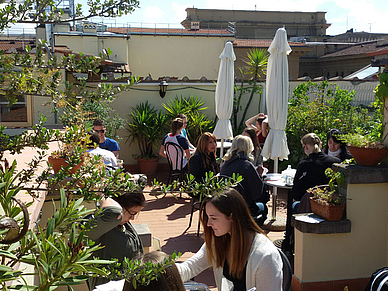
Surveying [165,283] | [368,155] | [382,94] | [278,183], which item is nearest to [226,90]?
[278,183]

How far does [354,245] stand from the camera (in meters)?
4.27

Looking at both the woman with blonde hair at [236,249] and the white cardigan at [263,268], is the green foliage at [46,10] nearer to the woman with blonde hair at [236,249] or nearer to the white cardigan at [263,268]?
the woman with blonde hair at [236,249]

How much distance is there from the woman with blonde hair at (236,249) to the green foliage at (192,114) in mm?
8055

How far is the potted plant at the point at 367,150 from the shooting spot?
4094 millimetres

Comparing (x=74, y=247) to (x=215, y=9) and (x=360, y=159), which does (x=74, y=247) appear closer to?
(x=360, y=159)

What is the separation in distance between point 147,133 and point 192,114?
126 cm

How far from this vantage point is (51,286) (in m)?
0.84

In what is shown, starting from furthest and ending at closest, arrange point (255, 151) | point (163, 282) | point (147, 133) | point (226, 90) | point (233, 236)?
point (147, 133), point (226, 90), point (255, 151), point (233, 236), point (163, 282)

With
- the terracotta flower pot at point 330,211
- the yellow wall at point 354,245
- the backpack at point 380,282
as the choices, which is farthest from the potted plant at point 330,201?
the backpack at point 380,282

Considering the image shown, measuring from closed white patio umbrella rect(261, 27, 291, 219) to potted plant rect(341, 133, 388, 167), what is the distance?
2.71 metres

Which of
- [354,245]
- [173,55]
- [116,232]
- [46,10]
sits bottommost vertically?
[354,245]

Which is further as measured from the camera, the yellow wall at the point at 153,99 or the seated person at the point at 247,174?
the yellow wall at the point at 153,99

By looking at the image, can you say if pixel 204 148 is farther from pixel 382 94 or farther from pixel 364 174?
pixel 382 94

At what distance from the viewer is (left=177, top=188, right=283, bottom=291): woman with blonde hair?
2570 millimetres
